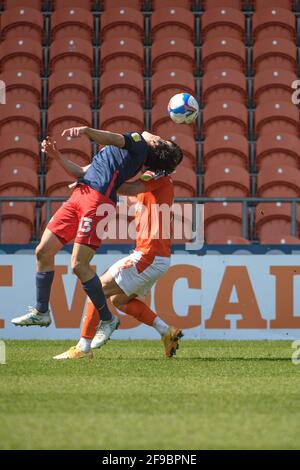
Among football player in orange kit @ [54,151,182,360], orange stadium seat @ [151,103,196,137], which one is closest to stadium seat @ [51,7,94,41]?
orange stadium seat @ [151,103,196,137]

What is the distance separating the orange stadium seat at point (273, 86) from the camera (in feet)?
48.8

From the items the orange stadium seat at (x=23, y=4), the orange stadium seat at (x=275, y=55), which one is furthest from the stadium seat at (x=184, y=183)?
the orange stadium seat at (x=23, y=4)

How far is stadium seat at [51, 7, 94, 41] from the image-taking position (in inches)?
627

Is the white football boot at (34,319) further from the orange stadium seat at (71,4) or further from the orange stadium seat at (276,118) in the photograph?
the orange stadium seat at (71,4)

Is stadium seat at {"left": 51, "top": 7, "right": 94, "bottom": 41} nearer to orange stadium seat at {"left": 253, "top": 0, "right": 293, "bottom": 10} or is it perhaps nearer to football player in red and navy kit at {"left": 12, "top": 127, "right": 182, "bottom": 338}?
orange stadium seat at {"left": 253, "top": 0, "right": 293, "bottom": 10}

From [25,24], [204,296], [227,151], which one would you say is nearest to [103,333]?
[204,296]

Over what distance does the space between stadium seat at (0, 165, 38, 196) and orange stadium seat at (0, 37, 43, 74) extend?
2.85 m

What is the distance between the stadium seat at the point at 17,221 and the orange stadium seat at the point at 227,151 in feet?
8.24

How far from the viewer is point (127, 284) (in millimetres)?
8031

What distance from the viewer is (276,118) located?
14.4m

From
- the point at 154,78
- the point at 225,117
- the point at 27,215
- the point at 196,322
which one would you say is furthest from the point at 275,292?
the point at 154,78
